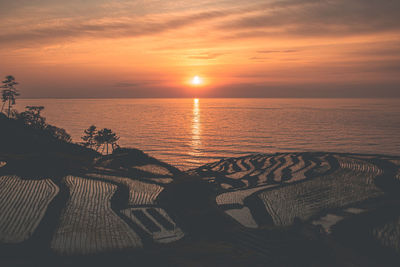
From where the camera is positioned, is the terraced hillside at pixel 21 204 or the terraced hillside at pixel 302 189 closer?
the terraced hillside at pixel 21 204

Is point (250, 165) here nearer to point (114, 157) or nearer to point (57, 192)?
point (114, 157)

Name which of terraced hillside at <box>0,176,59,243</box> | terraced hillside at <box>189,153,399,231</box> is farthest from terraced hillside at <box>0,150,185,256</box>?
terraced hillside at <box>189,153,399,231</box>

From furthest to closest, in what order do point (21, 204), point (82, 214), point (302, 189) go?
point (302, 189) → point (21, 204) → point (82, 214)

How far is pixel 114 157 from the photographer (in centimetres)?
4444

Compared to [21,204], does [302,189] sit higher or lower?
lower

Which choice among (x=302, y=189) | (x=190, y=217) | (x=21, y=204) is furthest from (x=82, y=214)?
(x=302, y=189)

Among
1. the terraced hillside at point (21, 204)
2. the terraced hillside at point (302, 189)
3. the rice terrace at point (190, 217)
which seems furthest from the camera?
the terraced hillside at point (302, 189)

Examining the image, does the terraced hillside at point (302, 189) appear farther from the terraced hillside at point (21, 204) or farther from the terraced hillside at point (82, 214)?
the terraced hillside at point (21, 204)

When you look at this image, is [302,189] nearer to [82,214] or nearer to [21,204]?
[82,214]

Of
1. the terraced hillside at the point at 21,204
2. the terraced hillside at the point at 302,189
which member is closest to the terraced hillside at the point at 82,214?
Result: the terraced hillside at the point at 21,204

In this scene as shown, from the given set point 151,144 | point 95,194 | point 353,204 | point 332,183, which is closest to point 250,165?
point 332,183

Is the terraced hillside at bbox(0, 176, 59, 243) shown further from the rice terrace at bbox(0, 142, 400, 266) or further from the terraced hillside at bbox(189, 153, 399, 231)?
the terraced hillside at bbox(189, 153, 399, 231)

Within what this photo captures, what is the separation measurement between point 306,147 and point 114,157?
6633 centimetres

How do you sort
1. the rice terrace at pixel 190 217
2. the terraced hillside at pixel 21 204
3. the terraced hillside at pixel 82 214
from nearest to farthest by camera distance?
the rice terrace at pixel 190 217 → the terraced hillside at pixel 82 214 → the terraced hillside at pixel 21 204
